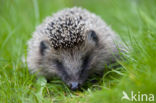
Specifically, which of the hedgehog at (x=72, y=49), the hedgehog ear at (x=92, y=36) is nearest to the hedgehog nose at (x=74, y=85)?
the hedgehog at (x=72, y=49)

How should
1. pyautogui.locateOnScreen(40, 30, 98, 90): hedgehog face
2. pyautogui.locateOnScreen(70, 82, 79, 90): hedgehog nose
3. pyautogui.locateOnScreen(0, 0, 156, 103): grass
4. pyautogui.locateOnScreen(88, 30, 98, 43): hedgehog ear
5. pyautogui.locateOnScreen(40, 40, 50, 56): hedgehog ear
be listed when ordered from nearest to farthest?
1. pyautogui.locateOnScreen(0, 0, 156, 103): grass
2. pyautogui.locateOnScreen(70, 82, 79, 90): hedgehog nose
3. pyautogui.locateOnScreen(40, 30, 98, 90): hedgehog face
4. pyautogui.locateOnScreen(88, 30, 98, 43): hedgehog ear
5. pyautogui.locateOnScreen(40, 40, 50, 56): hedgehog ear

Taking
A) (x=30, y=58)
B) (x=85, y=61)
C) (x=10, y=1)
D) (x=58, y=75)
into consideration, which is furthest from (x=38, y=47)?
(x=10, y=1)

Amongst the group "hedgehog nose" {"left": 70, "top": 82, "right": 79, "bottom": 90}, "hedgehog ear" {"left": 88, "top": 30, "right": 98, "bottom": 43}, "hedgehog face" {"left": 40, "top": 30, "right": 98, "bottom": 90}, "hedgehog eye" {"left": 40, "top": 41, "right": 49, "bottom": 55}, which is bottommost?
"hedgehog nose" {"left": 70, "top": 82, "right": 79, "bottom": 90}

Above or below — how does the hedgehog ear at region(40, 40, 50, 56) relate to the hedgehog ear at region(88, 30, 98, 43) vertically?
below

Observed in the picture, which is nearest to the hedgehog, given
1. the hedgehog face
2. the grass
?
the hedgehog face

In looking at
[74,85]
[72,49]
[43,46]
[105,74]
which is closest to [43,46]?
[43,46]

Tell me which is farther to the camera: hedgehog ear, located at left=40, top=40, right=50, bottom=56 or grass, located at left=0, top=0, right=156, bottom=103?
hedgehog ear, located at left=40, top=40, right=50, bottom=56

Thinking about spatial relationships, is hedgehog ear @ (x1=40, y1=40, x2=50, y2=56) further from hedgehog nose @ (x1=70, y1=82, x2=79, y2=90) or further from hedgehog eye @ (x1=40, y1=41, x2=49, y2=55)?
hedgehog nose @ (x1=70, y1=82, x2=79, y2=90)

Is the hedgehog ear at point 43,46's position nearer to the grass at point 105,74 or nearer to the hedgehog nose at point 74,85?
the grass at point 105,74
